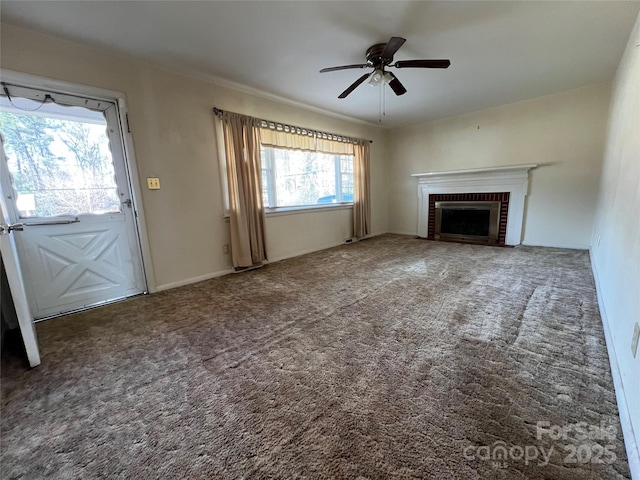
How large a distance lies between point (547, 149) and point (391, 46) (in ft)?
12.1

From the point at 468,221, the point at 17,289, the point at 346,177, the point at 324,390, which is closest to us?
the point at 324,390

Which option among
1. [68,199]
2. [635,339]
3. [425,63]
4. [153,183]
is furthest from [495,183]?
[68,199]

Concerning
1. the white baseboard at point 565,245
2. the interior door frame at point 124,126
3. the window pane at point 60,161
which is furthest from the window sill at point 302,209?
the white baseboard at point 565,245

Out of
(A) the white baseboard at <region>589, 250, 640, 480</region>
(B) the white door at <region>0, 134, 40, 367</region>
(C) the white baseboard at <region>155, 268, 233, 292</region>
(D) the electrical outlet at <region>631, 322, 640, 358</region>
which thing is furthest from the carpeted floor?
(C) the white baseboard at <region>155, 268, 233, 292</region>

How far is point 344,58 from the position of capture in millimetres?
2760

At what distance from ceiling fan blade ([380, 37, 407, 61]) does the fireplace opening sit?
11.6 ft

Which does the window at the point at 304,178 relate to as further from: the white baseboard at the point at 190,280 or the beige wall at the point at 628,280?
the beige wall at the point at 628,280

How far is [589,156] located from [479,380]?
4.43 meters

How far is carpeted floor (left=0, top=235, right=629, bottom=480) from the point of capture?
1051mm

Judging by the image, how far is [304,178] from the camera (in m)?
4.50

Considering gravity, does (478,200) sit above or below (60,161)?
below

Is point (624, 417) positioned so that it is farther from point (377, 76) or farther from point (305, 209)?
point (305, 209)

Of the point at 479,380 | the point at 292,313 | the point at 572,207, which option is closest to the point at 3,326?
the point at 292,313

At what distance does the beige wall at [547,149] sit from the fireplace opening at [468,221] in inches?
18.8
